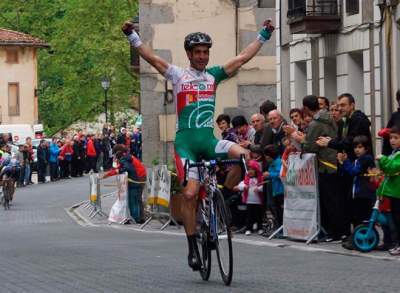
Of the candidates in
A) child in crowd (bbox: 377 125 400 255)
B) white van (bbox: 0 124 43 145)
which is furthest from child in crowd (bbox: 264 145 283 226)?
white van (bbox: 0 124 43 145)

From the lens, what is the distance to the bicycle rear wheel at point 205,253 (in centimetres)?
1318

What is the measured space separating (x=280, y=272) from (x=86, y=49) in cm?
6688

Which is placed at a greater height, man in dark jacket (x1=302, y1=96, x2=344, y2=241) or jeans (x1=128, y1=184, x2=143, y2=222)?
man in dark jacket (x1=302, y1=96, x2=344, y2=241)

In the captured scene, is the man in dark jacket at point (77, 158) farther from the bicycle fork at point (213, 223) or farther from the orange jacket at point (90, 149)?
the bicycle fork at point (213, 223)

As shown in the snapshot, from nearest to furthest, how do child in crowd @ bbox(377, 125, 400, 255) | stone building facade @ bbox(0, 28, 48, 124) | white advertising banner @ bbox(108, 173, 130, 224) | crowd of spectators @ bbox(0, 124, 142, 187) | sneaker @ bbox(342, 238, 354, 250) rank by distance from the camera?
1. child in crowd @ bbox(377, 125, 400, 255)
2. sneaker @ bbox(342, 238, 354, 250)
3. white advertising banner @ bbox(108, 173, 130, 224)
4. crowd of spectators @ bbox(0, 124, 142, 187)
5. stone building facade @ bbox(0, 28, 48, 124)

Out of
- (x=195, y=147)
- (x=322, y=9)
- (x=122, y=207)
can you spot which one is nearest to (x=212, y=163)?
(x=195, y=147)

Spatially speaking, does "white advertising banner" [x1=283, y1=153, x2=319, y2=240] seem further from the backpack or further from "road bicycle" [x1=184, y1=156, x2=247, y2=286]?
the backpack

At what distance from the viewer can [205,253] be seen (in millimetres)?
13219

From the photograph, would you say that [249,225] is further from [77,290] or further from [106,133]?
[106,133]

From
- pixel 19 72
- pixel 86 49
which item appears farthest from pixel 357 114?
pixel 19 72

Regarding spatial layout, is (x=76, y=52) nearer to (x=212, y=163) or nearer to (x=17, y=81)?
(x=17, y=81)

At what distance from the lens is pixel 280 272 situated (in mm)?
14297

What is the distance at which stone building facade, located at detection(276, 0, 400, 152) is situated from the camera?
88.4 feet

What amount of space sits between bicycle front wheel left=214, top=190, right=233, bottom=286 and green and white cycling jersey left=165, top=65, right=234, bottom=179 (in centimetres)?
48
